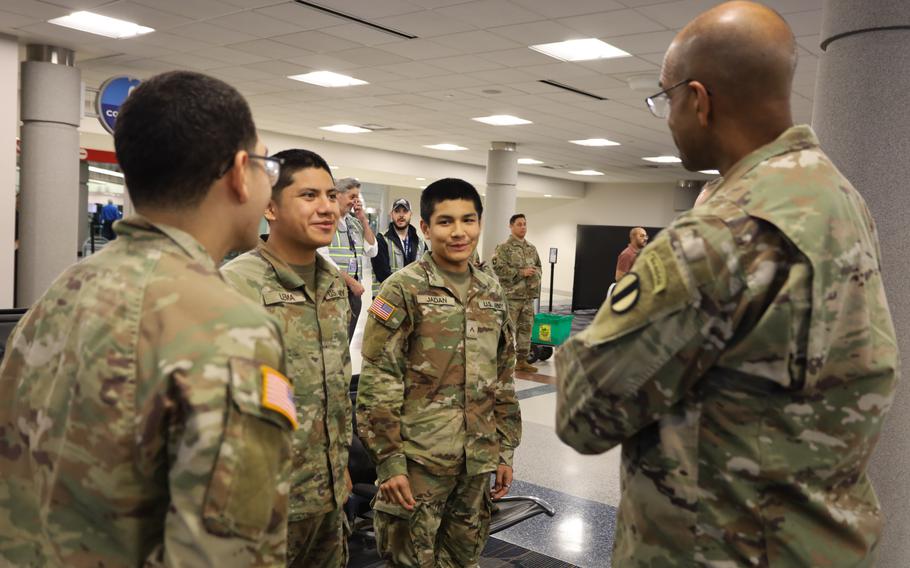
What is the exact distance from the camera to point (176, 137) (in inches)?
38.9

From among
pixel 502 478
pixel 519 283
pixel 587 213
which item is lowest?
pixel 502 478

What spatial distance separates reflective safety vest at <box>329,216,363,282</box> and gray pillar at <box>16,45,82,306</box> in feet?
9.64

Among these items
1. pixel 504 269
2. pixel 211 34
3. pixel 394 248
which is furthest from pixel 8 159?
pixel 504 269

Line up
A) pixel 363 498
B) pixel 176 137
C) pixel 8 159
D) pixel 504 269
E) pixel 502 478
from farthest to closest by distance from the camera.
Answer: pixel 504 269
pixel 8 159
pixel 363 498
pixel 502 478
pixel 176 137

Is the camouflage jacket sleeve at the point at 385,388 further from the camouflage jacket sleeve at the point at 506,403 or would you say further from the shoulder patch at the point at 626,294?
the shoulder patch at the point at 626,294

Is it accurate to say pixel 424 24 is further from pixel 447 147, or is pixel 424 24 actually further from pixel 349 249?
pixel 447 147

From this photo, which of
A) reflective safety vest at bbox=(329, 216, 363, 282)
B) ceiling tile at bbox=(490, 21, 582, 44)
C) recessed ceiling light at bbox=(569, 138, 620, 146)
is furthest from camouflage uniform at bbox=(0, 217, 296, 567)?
recessed ceiling light at bbox=(569, 138, 620, 146)

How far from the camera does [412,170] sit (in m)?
16.1

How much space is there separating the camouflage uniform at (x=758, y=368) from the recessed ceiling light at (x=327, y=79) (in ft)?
24.1

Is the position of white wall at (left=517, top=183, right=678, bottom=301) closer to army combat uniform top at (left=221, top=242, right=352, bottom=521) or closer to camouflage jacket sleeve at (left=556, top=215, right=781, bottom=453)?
army combat uniform top at (left=221, top=242, right=352, bottom=521)

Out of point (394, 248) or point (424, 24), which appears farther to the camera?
point (394, 248)

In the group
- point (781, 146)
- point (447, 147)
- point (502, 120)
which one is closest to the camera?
point (781, 146)

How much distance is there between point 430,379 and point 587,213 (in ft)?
62.7

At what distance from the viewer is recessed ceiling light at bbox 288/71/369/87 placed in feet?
26.2
